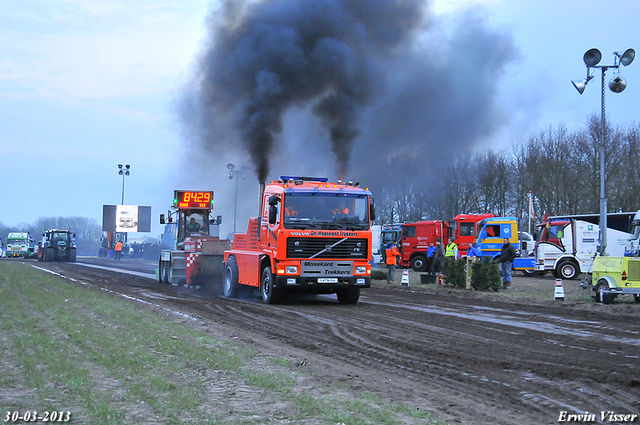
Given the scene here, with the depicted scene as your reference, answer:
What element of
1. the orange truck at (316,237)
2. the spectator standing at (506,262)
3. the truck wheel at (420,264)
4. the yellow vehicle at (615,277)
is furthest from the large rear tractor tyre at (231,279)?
the truck wheel at (420,264)

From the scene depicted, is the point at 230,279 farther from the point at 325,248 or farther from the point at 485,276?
the point at 485,276

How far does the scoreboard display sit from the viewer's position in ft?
79.3

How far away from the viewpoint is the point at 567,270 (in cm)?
3062

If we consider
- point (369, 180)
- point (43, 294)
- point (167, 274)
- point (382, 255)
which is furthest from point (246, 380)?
point (382, 255)

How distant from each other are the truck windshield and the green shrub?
26.5 ft

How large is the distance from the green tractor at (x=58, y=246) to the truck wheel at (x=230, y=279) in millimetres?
39306

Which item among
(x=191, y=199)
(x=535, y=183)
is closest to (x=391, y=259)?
(x=191, y=199)

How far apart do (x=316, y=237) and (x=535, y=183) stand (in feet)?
116

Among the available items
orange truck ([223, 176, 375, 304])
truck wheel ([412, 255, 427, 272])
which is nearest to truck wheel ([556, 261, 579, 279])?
truck wheel ([412, 255, 427, 272])

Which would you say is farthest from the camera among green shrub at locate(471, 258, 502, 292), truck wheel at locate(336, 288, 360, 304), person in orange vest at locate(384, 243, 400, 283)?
person in orange vest at locate(384, 243, 400, 283)

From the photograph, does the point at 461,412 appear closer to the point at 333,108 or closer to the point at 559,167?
the point at 333,108

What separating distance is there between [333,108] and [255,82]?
3108mm

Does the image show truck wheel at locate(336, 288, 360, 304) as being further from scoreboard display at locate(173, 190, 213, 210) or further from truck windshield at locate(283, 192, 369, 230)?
scoreboard display at locate(173, 190, 213, 210)

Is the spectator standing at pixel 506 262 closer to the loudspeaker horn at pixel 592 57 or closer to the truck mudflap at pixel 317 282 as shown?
the loudspeaker horn at pixel 592 57
